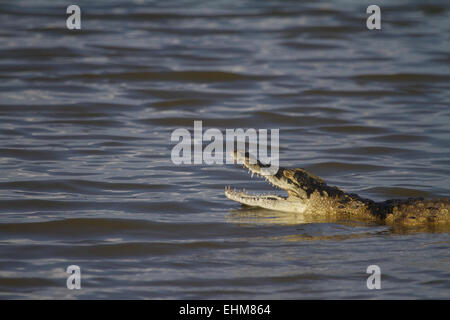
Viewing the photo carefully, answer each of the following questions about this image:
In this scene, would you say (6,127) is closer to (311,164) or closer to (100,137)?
(100,137)

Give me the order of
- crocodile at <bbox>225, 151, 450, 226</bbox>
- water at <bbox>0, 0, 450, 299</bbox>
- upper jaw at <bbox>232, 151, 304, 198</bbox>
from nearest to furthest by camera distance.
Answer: water at <bbox>0, 0, 450, 299</bbox>, crocodile at <bbox>225, 151, 450, 226</bbox>, upper jaw at <bbox>232, 151, 304, 198</bbox>

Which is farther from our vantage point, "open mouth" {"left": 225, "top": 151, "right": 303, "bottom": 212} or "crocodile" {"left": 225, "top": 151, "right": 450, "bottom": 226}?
"open mouth" {"left": 225, "top": 151, "right": 303, "bottom": 212}

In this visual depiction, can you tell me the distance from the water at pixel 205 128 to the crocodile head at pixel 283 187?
0.51 ft

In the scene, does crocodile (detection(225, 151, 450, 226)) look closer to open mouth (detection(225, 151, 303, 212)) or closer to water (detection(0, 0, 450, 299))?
open mouth (detection(225, 151, 303, 212))

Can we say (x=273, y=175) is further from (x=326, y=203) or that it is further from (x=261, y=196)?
(x=326, y=203)

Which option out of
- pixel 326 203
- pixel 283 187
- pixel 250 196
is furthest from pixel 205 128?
pixel 326 203

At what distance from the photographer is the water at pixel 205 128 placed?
6809 millimetres

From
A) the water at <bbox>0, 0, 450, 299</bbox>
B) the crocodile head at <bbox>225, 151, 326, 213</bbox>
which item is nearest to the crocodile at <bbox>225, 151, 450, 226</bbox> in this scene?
the crocodile head at <bbox>225, 151, 326, 213</bbox>

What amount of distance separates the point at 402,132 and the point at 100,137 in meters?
5.15

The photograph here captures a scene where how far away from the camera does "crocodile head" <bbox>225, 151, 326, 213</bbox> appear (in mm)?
8414

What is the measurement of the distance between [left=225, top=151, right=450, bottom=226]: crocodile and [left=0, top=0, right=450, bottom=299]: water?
20 centimetres

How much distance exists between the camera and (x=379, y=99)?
15250mm
